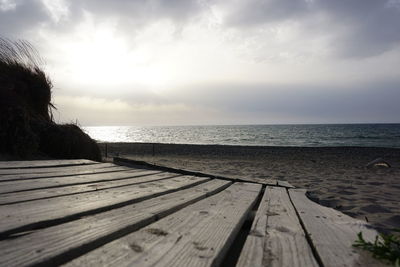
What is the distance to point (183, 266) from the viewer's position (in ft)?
3.38

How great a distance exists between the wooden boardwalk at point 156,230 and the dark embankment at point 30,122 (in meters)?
3.41

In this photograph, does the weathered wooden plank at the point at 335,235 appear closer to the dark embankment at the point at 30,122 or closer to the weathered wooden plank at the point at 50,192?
the weathered wooden plank at the point at 50,192

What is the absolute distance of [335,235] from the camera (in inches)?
61.9

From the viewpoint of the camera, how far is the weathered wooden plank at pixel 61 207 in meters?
1.30

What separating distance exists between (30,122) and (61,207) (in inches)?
197

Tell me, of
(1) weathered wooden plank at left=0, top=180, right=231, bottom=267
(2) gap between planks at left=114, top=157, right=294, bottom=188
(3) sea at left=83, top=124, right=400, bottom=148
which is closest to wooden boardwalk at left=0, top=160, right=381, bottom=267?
(1) weathered wooden plank at left=0, top=180, right=231, bottom=267

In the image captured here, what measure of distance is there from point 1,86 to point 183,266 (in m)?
6.10

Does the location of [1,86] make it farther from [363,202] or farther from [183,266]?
[363,202]

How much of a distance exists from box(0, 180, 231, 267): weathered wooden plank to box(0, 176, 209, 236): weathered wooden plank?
2.8 inches

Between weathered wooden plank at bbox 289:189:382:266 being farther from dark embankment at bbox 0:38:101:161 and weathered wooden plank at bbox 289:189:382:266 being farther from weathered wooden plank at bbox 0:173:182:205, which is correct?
dark embankment at bbox 0:38:101:161

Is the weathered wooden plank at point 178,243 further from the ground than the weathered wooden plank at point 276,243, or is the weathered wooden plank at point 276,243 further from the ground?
the weathered wooden plank at point 178,243

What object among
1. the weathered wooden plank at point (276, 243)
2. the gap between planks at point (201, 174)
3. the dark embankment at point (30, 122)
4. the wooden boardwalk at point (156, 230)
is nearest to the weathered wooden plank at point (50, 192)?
the wooden boardwalk at point (156, 230)

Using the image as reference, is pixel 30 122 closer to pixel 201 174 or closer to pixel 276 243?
pixel 201 174

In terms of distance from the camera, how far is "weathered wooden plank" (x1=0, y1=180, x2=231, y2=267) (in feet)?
3.18
